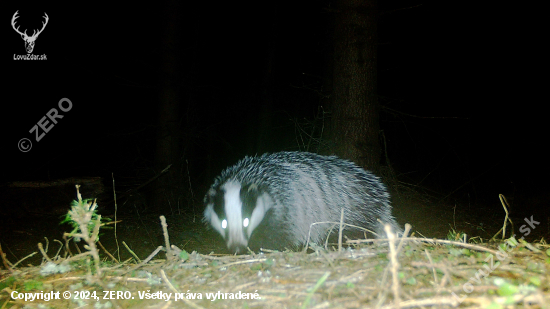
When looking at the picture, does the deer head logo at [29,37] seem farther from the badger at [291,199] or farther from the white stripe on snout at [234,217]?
the white stripe on snout at [234,217]

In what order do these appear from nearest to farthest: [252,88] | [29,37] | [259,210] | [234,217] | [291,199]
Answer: [234,217]
[259,210]
[291,199]
[29,37]
[252,88]

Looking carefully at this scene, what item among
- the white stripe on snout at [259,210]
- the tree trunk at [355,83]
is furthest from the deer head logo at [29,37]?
the white stripe on snout at [259,210]

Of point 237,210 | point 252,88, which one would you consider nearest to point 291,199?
point 237,210

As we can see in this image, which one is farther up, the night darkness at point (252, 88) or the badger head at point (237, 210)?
the night darkness at point (252, 88)

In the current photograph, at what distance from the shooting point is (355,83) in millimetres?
4449

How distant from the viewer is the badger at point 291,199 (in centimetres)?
355

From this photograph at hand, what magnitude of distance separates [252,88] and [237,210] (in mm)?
7723

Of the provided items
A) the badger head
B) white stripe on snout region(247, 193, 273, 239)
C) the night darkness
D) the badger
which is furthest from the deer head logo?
white stripe on snout region(247, 193, 273, 239)

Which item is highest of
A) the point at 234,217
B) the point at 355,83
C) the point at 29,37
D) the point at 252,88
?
the point at 29,37

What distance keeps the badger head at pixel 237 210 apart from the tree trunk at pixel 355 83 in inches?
59.6

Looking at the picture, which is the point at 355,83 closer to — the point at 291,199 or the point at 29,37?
the point at 291,199

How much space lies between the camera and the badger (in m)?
3.55

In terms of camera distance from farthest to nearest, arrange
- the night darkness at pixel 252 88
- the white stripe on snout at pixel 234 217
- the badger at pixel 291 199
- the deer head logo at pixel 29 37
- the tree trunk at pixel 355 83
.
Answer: the night darkness at pixel 252 88, the deer head logo at pixel 29 37, the tree trunk at pixel 355 83, the badger at pixel 291 199, the white stripe on snout at pixel 234 217

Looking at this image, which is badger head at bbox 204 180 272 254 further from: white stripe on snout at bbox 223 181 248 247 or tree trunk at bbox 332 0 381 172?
tree trunk at bbox 332 0 381 172
